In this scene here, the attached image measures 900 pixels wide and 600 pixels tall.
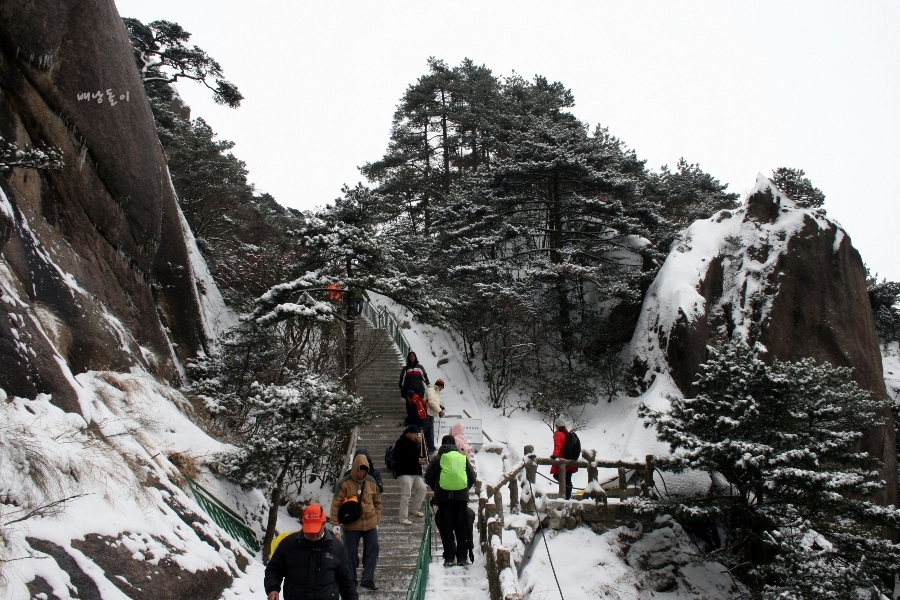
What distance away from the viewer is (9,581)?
3.78 metres

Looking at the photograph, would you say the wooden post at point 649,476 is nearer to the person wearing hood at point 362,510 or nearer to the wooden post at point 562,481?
the wooden post at point 562,481

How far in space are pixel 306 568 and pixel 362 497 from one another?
84.2 inches

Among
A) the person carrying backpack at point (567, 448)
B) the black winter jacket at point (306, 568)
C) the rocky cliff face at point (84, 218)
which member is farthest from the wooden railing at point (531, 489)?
the rocky cliff face at point (84, 218)

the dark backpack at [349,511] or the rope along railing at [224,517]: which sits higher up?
the dark backpack at [349,511]

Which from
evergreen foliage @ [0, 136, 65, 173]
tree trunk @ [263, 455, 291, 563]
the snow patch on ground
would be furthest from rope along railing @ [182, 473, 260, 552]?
the snow patch on ground

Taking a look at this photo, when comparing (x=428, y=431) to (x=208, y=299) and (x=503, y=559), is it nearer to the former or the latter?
(x=503, y=559)

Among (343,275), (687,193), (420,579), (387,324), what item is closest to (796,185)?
(687,193)

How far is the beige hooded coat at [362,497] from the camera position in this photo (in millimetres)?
6621

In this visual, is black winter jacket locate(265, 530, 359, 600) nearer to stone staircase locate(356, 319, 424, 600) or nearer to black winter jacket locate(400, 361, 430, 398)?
stone staircase locate(356, 319, 424, 600)

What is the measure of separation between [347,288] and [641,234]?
38.3 feet

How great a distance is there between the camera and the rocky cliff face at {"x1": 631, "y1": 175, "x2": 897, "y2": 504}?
15995mm

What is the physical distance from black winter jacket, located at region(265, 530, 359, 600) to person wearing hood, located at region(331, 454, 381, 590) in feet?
6.39

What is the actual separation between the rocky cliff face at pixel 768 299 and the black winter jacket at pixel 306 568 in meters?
13.1

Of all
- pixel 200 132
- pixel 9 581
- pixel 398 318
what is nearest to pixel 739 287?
pixel 398 318
